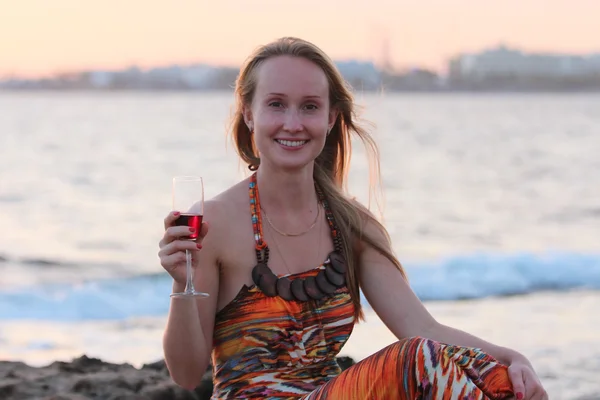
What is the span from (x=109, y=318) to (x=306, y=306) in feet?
23.3

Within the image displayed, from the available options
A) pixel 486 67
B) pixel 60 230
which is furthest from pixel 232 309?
pixel 486 67

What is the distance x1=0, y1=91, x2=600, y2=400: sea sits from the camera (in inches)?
346

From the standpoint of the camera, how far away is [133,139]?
30781mm

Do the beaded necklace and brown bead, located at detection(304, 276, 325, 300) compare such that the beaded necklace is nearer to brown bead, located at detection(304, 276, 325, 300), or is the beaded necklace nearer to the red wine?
brown bead, located at detection(304, 276, 325, 300)

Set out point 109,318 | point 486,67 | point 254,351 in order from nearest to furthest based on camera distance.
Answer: point 254,351, point 109,318, point 486,67

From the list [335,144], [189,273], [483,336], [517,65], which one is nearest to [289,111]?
[335,144]

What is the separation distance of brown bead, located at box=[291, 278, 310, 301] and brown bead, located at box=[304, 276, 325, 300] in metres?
0.02

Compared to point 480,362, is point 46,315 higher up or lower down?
lower down

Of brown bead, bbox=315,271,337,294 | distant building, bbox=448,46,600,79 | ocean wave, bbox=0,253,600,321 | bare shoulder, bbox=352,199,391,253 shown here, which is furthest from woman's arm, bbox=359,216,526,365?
distant building, bbox=448,46,600,79

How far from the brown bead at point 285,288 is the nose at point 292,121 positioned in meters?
0.55

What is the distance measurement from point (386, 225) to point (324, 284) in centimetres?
1215

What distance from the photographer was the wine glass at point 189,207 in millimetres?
3285

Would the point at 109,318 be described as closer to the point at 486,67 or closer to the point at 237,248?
the point at 237,248

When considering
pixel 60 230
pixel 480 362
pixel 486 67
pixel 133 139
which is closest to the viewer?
pixel 480 362
